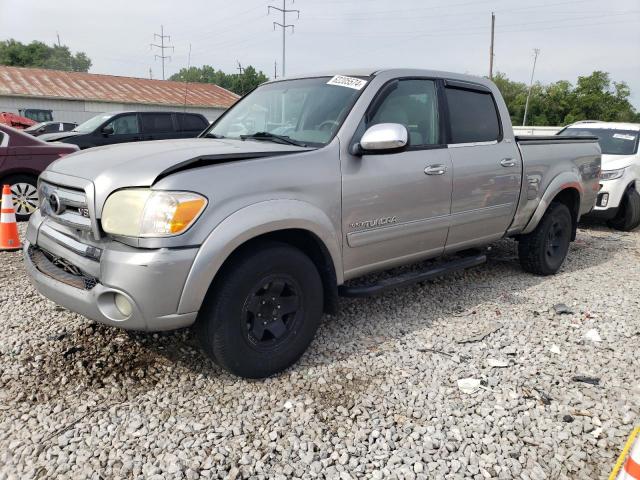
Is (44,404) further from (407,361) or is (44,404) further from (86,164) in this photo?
(407,361)

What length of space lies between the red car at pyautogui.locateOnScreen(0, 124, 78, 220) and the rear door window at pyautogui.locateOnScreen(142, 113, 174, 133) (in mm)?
4534

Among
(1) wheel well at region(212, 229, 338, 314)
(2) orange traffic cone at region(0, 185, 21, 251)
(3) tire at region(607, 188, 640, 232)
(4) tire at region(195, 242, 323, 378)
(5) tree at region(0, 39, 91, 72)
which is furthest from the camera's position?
(5) tree at region(0, 39, 91, 72)

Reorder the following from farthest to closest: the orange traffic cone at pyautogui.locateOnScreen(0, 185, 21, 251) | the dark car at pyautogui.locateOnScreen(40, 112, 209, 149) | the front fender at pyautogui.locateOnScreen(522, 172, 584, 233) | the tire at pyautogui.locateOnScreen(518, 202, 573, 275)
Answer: the dark car at pyautogui.locateOnScreen(40, 112, 209, 149)
the orange traffic cone at pyautogui.locateOnScreen(0, 185, 21, 251)
the tire at pyautogui.locateOnScreen(518, 202, 573, 275)
the front fender at pyautogui.locateOnScreen(522, 172, 584, 233)

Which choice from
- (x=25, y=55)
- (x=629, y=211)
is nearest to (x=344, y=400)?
(x=629, y=211)

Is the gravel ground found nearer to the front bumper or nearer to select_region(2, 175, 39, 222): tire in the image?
the front bumper

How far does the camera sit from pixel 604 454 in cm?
239

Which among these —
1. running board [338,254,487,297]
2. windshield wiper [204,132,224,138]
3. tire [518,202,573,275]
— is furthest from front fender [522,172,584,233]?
windshield wiper [204,132,224,138]

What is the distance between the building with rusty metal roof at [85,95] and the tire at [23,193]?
2214 cm

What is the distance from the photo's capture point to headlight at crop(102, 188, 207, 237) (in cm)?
240

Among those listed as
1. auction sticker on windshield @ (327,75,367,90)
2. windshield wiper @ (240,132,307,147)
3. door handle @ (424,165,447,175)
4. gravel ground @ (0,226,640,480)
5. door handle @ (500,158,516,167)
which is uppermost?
auction sticker on windshield @ (327,75,367,90)

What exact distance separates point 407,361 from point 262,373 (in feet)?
3.23

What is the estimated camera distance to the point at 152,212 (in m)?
2.40

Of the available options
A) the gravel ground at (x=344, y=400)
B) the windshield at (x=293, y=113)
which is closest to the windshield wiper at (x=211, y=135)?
the windshield at (x=293, y=113)

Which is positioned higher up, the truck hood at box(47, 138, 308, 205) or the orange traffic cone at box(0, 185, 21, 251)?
the truck hood at box(47, 138, 308, 205)
